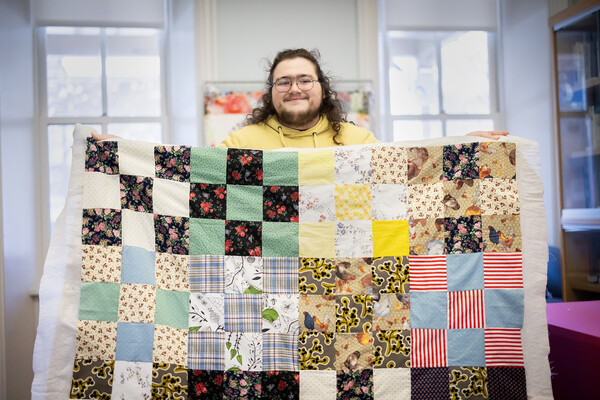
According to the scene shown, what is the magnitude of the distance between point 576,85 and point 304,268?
2.46 meters

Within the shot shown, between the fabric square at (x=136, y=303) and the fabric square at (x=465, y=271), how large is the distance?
96cm

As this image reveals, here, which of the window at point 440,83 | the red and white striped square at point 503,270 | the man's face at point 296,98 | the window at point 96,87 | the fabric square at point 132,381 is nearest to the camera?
the fabric square at point 132,381

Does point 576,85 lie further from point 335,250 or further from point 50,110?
point 50,110

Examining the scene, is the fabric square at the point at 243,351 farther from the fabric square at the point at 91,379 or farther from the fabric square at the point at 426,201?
the fabric square at the point at 426,201

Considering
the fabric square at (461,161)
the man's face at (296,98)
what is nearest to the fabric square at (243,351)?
the fabric square at (461,161)

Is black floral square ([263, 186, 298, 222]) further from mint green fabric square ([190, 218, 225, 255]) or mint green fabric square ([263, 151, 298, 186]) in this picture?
mint green fabric square ([190, 218, 225, 255])

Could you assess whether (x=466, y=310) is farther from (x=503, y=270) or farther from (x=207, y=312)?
(x=207, y=312)

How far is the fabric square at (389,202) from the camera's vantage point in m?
1.65

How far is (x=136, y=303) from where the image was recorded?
1551 mm

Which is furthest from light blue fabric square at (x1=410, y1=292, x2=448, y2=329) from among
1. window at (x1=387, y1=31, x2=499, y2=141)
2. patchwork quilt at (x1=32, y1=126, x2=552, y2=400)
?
window at (x1=387, y1=31, x2=499, y2=141)

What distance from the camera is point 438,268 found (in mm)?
1616

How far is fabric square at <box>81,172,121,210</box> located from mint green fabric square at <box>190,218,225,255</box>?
26cm

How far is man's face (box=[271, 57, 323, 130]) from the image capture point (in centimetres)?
209


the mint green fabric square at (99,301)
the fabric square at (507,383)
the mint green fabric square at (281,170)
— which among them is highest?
the mint green fabric square at (281,170)
